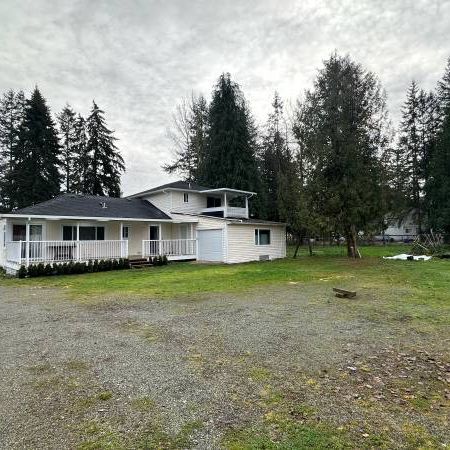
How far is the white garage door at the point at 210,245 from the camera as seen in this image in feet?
64.5

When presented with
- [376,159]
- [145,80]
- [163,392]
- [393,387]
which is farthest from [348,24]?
[163,392]

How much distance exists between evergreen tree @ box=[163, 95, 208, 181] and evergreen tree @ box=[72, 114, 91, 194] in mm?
9387

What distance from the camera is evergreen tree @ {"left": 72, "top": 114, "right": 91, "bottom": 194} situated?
3503cm

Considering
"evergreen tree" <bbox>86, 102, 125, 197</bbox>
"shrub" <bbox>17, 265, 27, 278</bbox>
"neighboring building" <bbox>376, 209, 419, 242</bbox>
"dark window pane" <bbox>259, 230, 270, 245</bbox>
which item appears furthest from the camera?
"neighboring building" <bbox>376, 209, 419, 242</bbox>

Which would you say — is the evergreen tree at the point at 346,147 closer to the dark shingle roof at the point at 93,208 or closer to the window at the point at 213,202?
the window at the point at 213,202

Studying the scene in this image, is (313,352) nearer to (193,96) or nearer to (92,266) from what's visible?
(92,266)

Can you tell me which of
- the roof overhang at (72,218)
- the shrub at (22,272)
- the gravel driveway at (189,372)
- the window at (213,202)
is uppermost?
the window at (213,202)

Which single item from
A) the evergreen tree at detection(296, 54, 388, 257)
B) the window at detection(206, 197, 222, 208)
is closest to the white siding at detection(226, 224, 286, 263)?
A: the evergreen tree at detection(296, 54, 388, 257)

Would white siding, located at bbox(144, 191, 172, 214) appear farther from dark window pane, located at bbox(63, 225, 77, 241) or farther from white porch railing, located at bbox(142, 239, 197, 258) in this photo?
dark window pane, located at bbox(63, 225, 77, 241)

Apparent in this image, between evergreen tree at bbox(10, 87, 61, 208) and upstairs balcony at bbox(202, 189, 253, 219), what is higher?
evergreen tree at bbox(10, 87, 61, 208)

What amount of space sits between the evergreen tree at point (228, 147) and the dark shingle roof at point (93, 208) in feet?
36.3

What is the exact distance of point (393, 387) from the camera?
3635 millimetres

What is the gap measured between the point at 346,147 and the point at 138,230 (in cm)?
1325

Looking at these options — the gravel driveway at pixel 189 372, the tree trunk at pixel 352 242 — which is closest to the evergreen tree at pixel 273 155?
the tree trunk at pixel 352 242
